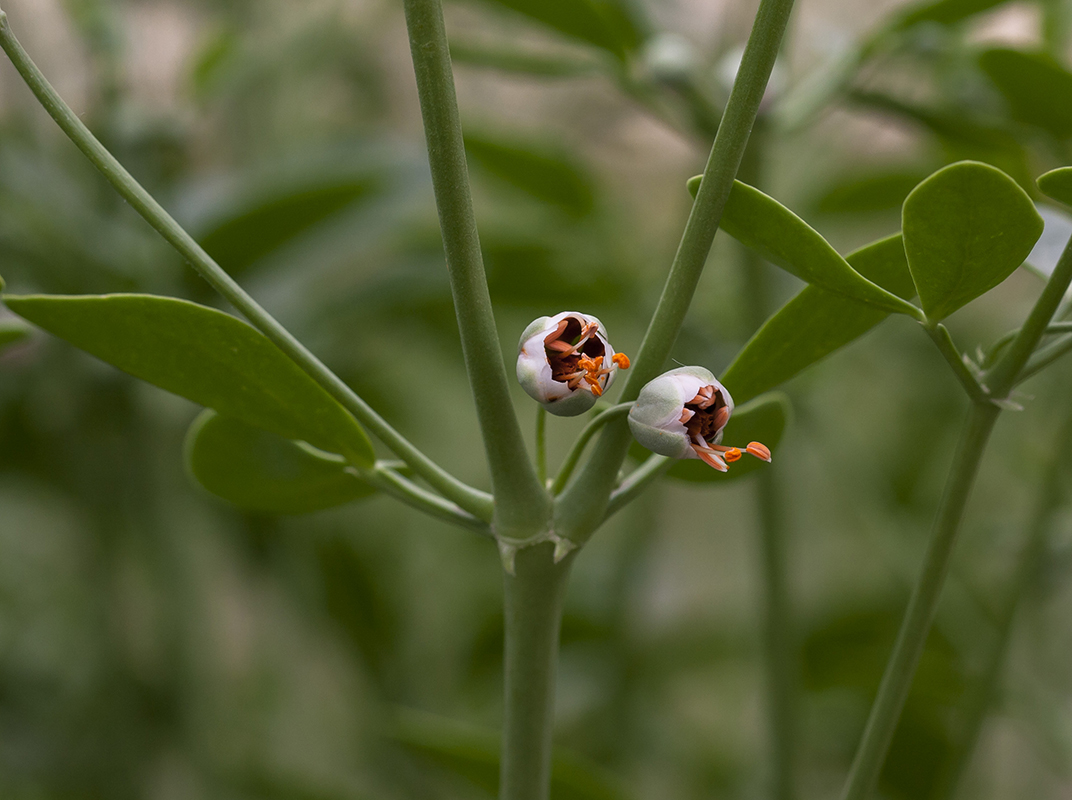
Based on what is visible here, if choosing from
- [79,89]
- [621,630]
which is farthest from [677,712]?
[79,89]

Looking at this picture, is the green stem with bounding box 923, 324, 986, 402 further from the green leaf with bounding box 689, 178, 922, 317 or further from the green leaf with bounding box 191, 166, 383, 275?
the green leaf with bounding box 191, 166, 383, 275

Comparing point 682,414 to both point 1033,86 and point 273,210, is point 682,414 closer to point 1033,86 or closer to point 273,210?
point 1033,86

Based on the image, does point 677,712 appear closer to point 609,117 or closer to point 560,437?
point 560,437

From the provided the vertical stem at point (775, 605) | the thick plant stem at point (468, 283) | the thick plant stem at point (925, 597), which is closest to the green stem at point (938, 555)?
the thick plant stem at point (925, 597)

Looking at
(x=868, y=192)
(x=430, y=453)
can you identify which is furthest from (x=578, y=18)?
(x=430, y=453)

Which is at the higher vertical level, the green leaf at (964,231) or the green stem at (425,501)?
the green leaf at (964,231)

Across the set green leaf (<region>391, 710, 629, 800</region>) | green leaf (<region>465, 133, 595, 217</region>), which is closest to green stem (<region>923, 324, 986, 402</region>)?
green leaf (<region>391, 710, 629, 800</region>)

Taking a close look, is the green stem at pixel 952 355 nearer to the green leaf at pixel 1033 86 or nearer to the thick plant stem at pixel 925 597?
the thick plant stem at pixel 925 597
